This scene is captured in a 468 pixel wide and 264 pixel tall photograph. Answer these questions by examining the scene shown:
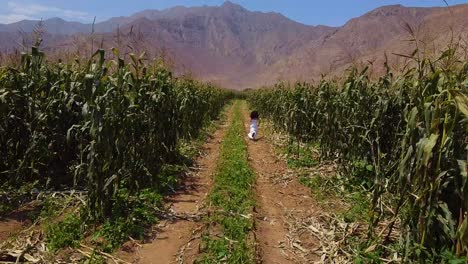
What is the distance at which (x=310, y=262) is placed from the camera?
4973mm

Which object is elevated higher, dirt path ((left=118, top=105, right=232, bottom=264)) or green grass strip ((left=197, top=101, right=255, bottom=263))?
green grass strip ((left=197, top=101, right=255, bottom=263))

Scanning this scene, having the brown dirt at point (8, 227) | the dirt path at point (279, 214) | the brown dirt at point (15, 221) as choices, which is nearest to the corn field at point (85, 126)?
the brown dirt at point (15, 221)

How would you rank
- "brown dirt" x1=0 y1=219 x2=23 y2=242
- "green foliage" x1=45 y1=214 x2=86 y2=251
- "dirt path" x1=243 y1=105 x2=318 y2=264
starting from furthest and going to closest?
1. "dirt path" x1=243 y1=105 x2=318 y2=264
2. "brown dirt" x1=0 y1=219 x2=23 y2=242
3. "green foliage" x1=45 y1=214 x2=86 y2=251

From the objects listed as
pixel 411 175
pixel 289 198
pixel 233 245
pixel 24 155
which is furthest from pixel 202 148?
pixel 411 175

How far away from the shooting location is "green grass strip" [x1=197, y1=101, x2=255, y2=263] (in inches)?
191

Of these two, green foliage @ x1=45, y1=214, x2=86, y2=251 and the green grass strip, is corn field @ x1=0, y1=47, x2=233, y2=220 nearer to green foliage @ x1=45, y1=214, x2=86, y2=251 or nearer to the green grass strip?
green foliage @ x1=45, y1=214, x2=86, y2=251

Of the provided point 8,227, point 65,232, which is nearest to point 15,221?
point 8,227

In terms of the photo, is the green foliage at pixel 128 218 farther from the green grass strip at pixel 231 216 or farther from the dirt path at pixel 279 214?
the dirt path at pixel 279 214

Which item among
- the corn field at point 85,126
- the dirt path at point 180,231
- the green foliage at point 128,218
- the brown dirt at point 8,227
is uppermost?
the corn field at point 85,126

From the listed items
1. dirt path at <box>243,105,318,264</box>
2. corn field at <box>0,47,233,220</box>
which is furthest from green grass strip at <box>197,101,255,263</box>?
corn field at <box>0,47,233,220</box>

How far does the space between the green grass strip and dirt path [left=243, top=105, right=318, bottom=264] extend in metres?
0.18

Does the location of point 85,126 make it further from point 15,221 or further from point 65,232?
point 15,221

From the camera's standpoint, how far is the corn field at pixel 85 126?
17.6ft

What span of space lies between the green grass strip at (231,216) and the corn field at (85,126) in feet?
4.03
